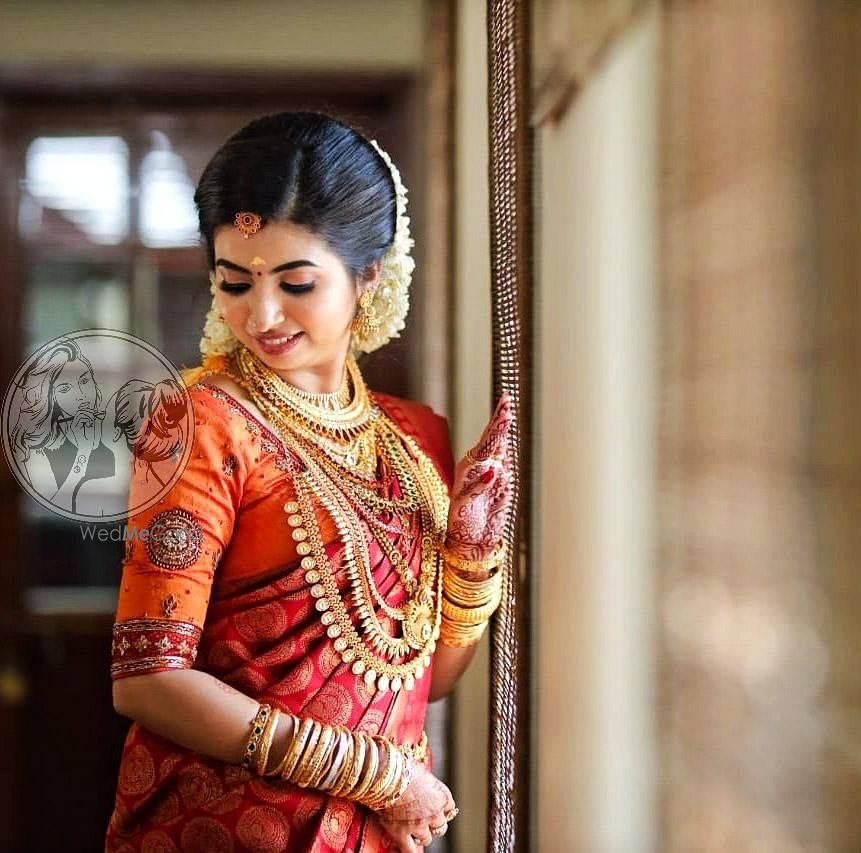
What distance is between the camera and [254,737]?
66cm

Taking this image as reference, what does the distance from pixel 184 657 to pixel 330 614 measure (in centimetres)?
10

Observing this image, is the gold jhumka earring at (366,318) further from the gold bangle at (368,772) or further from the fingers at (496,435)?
the gold bangle at (368,772)

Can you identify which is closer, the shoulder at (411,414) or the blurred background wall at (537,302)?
the blurred background wall at (537,302)

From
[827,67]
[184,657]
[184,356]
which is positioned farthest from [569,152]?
[184,657]

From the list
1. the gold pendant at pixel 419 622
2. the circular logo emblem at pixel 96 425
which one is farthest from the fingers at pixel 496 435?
the circular logo emblem at pixel 96 425

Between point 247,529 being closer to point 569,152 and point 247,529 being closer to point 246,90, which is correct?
point 246,90

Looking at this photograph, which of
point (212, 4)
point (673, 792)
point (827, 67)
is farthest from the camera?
point (673, 792)

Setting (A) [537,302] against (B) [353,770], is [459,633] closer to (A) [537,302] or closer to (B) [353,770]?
(B) [353,770]

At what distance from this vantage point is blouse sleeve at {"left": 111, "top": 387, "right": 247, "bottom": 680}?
650mm

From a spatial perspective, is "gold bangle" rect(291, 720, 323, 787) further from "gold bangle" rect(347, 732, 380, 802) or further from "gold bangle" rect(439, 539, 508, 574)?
"gold bangle" rect(439, 539, 508, 574)

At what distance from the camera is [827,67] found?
24.6 inches

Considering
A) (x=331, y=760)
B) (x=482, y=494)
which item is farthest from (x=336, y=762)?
(x=482, y=494)

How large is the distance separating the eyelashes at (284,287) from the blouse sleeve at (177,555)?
0.31 ft

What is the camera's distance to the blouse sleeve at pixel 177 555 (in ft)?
2.13
